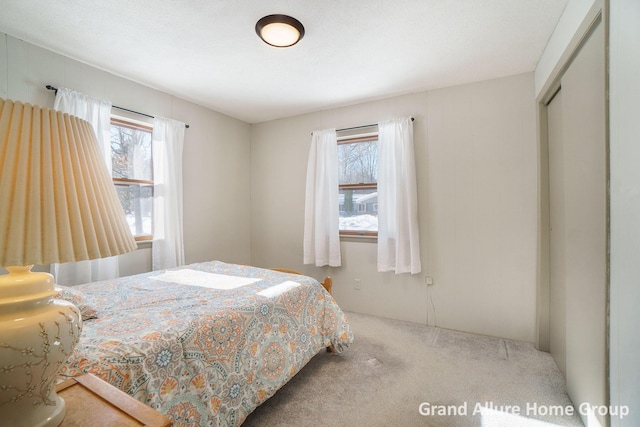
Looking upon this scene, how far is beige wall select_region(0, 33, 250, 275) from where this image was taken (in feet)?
6.82

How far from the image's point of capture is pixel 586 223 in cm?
145

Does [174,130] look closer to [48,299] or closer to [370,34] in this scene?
[370,34]

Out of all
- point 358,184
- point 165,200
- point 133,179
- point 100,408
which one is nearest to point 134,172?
point 133,179

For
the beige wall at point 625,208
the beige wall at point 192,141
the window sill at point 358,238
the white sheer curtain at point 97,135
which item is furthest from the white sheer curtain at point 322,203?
the beige wall at point 625,208

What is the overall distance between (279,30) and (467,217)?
2335 millimetres

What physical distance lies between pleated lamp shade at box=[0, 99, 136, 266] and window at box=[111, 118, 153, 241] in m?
2.28

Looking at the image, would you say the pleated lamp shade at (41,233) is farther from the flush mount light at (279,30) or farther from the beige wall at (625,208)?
the beige wall at (625,208)

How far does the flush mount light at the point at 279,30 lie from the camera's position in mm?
1830

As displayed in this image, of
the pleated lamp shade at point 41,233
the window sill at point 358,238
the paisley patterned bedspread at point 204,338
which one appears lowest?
the paisley patterned bedspread at point 204,338

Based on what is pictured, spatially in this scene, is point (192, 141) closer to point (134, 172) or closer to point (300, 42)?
point (134, 172)

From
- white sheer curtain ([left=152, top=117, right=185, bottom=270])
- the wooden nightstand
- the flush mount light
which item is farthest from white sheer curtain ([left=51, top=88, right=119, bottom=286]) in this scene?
the wooden nightstand

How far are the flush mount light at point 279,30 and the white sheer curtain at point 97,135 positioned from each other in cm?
147

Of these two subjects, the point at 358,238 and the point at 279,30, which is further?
the point at 358,238

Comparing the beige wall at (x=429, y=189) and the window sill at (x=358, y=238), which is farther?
the window sill at (x=358, y=238)
